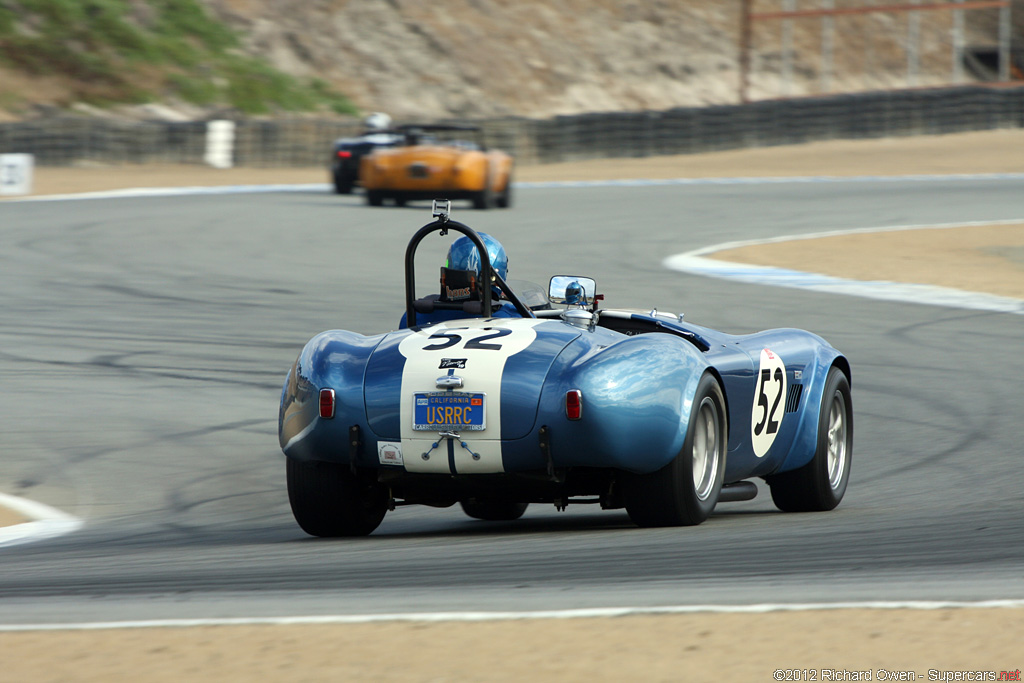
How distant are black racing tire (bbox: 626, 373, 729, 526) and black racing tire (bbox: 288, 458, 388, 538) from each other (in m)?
0.96

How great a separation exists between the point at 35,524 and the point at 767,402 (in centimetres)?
296

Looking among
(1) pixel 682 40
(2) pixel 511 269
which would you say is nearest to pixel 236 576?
(2) pixel 511 269

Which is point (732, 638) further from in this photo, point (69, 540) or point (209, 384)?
point (209, 384)

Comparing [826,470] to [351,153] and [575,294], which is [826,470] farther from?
[351,153]

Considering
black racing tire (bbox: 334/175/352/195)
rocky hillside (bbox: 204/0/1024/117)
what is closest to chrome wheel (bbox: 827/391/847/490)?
black racing tire (bbox: 334/175/352/195)

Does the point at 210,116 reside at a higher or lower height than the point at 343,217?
higher

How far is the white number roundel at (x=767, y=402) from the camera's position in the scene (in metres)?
5.94

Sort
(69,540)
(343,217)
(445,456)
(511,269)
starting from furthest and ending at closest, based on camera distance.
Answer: (343,217), (511,269), (69,540), (445,456)

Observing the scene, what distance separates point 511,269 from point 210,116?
25639 mm

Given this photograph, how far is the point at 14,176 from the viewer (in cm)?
2606

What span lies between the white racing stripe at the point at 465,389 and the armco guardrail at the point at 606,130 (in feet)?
87.5

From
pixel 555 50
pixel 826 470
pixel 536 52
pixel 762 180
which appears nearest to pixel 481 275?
pixel 826 470

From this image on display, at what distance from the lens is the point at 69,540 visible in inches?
228

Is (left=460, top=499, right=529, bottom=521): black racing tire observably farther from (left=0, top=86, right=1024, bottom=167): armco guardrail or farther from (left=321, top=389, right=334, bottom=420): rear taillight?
(left=0, top=86, right=1024, bottom=167): armco guardrail
